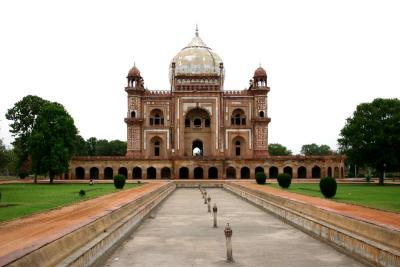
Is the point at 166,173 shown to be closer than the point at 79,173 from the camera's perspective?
No

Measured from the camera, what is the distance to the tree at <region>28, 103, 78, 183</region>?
39.1 metres

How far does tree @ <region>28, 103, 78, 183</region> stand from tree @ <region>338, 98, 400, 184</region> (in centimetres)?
2369

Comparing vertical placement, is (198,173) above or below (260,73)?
below

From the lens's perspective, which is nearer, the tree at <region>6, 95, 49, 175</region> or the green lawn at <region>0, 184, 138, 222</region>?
the green lawn at <region>0, 184, 138, 222</region>

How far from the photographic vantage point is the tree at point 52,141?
39.1m

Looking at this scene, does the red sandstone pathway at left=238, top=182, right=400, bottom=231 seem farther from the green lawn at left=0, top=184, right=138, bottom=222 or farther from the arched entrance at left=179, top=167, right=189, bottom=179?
the arched entrance at left=179, top=167, right=189, bottom=179

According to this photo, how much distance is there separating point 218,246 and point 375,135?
1175 inches

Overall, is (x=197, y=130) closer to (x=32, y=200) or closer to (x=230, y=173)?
(x=230, y=173)

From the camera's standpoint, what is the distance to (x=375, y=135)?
121 ft

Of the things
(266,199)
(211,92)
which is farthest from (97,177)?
(266,199)

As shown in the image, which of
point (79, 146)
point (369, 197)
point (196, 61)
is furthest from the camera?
point (196, 61)

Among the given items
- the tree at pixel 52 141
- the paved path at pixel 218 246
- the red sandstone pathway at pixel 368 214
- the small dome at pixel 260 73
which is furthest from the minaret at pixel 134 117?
the red sandstone pathway at pixel 368 214

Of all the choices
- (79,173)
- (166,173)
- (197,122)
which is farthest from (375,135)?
(79,173)

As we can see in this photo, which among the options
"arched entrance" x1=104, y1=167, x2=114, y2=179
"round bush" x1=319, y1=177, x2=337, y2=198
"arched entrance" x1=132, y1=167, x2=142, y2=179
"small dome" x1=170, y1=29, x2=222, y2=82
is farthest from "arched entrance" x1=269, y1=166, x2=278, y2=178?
"round bush" x1=319, y1=177, x2=337, y2=198
